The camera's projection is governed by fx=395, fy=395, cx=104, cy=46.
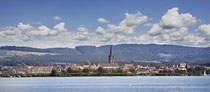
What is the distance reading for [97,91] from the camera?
68.3m

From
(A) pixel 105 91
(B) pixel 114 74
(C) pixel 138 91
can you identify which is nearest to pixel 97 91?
(A) pixel 105 91

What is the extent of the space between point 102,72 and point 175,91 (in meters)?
134

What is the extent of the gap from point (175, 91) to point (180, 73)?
5349 inches

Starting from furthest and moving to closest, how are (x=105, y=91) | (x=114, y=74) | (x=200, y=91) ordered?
(x=114, y=74) → (x=105, y=91) → (x=200, y=91)

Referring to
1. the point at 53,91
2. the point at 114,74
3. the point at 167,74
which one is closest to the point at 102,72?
the point at 114,74

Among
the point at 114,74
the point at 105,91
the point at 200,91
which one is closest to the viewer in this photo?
the point at 200,91

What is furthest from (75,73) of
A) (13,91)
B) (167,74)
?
(13,91)

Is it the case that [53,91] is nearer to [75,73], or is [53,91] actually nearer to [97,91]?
[97,91]

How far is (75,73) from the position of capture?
194 m

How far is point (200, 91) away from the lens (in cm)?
6347

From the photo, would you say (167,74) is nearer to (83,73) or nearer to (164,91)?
(83,73)

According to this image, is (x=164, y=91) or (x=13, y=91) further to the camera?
(x=13, y=91)

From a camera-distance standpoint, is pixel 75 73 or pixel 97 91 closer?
pixel 97 91

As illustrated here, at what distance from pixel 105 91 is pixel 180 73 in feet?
441
